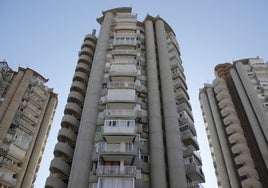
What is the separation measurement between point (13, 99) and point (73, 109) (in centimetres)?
2037

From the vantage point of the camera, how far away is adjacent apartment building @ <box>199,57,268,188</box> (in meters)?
49.2

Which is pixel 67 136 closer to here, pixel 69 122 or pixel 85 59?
pixel 69 122

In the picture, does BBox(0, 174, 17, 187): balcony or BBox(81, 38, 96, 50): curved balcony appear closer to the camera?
BBox(0, 174, 17, 187): balcony

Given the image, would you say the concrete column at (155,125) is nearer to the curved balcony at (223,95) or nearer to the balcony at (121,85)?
the balcony at (121,85)

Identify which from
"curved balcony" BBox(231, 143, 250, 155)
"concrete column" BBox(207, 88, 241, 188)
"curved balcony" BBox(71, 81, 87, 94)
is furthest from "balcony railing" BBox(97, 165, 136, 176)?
"curved balcony" BBox(231, 143, 250, 155)

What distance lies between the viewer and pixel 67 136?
123ft

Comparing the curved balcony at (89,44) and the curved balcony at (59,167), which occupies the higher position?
the curved balcony at (89,44)

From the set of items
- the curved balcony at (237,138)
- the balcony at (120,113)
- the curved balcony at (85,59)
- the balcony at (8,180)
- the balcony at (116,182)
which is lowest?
the balcony at (116,182)

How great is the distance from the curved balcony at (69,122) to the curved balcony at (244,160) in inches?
1211

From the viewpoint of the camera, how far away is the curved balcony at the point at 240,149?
5153 cm

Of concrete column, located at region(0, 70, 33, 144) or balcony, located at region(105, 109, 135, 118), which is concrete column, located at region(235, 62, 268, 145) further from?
concrete column, located at region(0, 70, 33, 144)

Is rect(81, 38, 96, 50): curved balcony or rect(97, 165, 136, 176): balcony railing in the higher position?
rect(81, 38, 96, 50): curved balcony

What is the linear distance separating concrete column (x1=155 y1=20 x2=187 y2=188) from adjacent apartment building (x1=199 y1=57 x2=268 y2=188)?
2017 cm

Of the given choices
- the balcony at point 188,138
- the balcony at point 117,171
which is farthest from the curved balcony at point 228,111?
the balcony at point 117,171
